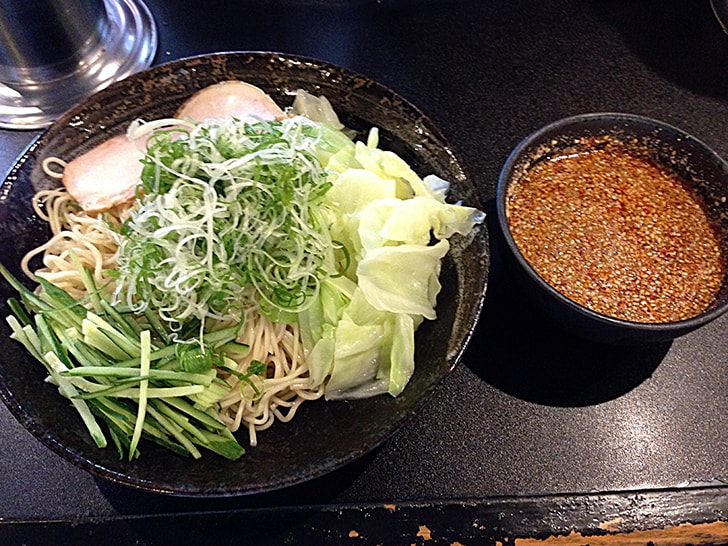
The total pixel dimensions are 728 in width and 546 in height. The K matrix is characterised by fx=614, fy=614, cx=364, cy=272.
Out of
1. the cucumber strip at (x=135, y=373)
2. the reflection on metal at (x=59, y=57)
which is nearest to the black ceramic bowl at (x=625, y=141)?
the cucumber strip at (x=135, y=373)

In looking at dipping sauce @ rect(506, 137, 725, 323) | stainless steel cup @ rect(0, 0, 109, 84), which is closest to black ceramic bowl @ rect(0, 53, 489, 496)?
dipping sauce @ rect(506, 137, 725, 323)

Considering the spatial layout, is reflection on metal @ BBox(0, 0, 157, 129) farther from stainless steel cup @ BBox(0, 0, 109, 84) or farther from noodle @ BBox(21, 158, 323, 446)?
noodle @ BBox(21, 158, 323, 446)

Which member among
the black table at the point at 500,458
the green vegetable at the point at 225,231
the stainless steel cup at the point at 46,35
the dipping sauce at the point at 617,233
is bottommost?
the black table at the point at 500,458

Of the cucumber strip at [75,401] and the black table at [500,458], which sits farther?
the black table at [500,458]

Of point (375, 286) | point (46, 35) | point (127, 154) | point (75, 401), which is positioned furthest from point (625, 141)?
point (46, 35)

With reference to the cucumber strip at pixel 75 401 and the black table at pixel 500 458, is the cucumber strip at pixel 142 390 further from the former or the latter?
the black table at pixel 500 458
